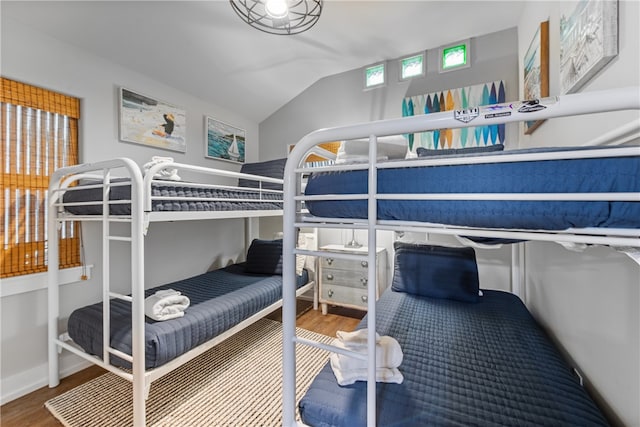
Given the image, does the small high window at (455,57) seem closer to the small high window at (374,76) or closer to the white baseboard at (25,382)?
the small high window at (374,76)

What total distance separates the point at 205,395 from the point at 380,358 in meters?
→ 1.23

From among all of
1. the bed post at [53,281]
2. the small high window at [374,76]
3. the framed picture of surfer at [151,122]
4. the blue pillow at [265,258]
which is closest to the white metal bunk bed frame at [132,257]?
the bed post at [53,281]

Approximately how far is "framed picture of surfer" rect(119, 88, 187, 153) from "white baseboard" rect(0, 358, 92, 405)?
1.72 m

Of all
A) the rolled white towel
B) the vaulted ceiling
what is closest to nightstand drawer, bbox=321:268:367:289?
the rolled white towel

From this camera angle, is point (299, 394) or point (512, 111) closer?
point (512, 111)

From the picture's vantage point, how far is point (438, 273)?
1.89 meters

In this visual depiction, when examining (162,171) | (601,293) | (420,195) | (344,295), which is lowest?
(344,295)

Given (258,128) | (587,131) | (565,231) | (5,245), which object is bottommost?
(5,245)

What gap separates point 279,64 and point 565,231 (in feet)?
9.50

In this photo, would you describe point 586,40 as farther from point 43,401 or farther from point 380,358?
point 43,401

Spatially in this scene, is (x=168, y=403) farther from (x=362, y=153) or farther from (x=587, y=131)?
(x=587, y=131)

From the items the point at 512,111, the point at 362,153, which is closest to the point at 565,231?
the point at 512,111

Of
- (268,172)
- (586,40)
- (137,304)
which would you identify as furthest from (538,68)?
(137,304)

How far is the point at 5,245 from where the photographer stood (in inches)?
65.3
